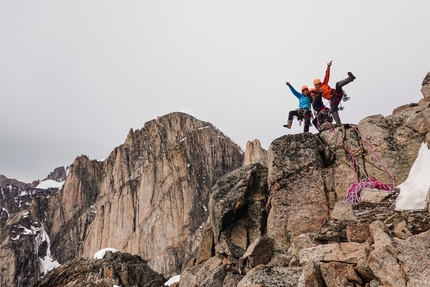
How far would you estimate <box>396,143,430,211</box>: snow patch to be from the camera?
9773mm

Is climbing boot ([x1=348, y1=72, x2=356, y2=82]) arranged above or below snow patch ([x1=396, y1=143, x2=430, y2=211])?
above

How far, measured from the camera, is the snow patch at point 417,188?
32.1ft

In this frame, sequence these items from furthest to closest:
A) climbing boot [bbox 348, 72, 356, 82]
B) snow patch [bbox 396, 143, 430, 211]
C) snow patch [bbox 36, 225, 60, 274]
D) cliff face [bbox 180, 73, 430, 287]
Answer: snow patch [bbox 36, 225, 60, 274] → climbing boot [bbox 348, 72, 356, 82] → snow patch [bbox 396, 143, 430, 211] → cliff face [bbox 180, 73, 430, 287]

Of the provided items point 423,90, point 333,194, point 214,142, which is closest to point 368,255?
point 333,194

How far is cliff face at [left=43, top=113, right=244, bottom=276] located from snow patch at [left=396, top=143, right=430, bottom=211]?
8275 centimetres

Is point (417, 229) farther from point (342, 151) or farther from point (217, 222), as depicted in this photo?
point (217, 222)

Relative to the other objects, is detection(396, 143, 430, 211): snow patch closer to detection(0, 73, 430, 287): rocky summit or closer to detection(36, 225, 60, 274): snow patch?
detection(0, 73, 430, 287): rocky summit

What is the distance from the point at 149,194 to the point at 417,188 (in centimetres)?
9691

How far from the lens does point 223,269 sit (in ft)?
46.4

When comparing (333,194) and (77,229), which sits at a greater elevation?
(77,229)

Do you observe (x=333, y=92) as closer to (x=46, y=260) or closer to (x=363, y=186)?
(x=363, y=186)

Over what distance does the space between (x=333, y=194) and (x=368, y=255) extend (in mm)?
6368

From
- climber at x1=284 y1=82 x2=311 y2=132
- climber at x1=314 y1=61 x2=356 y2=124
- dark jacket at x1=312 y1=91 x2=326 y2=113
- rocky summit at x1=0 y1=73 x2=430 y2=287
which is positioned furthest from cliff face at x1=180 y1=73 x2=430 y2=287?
climber at x1=284 y1=82 x2=311 y2=132

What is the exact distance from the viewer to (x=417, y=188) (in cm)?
1045
